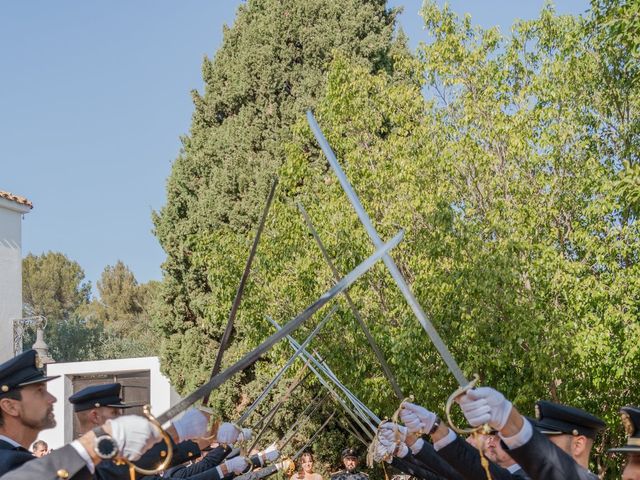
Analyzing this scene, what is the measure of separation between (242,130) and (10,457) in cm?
2246

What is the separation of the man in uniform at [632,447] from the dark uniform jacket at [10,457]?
279 centimetres

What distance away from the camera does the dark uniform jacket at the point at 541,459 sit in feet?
12.4

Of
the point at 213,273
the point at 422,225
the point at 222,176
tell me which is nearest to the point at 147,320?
the point at 222,176

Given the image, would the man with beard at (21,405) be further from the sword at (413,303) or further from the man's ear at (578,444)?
the man's ear at (578,444)

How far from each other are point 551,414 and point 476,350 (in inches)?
306

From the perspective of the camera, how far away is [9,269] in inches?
1284

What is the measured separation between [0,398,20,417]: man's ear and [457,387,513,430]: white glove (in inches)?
96.7

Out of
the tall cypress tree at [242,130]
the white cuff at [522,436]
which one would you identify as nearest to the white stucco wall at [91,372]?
the tall cypress tree at [242,130]

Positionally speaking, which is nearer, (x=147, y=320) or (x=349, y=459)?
Result: (x=349, y=459)

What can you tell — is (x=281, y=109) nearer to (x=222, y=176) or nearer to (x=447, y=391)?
(x=222, y=176)

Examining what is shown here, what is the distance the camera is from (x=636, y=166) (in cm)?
1134

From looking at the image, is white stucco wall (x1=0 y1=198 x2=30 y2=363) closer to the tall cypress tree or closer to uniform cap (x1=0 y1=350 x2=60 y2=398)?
the tall cypress tree

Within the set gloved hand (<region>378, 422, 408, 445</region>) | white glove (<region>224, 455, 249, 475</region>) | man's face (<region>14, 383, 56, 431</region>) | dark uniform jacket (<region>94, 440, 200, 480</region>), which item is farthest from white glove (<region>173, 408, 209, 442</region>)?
white glove (<region>224, 455, 249, 475</region>)

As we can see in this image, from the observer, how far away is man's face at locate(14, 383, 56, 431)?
494 cm
